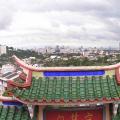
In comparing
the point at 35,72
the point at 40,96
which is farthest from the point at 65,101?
the point at 35,72

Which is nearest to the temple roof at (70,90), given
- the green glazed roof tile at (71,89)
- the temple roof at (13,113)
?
the green glazed roof tile at (71,89)

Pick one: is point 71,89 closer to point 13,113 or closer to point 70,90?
point 70,90

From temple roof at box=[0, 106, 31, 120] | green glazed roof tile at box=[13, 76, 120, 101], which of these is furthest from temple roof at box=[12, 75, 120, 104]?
temple roof at box=[0, 106, 31, 120]

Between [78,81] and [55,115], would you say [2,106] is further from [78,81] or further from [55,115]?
[78,81]

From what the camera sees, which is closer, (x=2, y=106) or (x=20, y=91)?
(x=20, y=91)

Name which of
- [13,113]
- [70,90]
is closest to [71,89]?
[70,90]

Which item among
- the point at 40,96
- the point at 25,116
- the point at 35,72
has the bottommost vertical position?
the point at 25,116

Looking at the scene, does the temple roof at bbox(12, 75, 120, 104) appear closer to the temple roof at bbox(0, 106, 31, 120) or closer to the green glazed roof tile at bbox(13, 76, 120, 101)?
the green glazed roof tile at bbox(13, 76, 120, 101)

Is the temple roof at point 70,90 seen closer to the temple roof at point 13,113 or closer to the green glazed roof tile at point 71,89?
the green glazed roof tile at point 71,89
